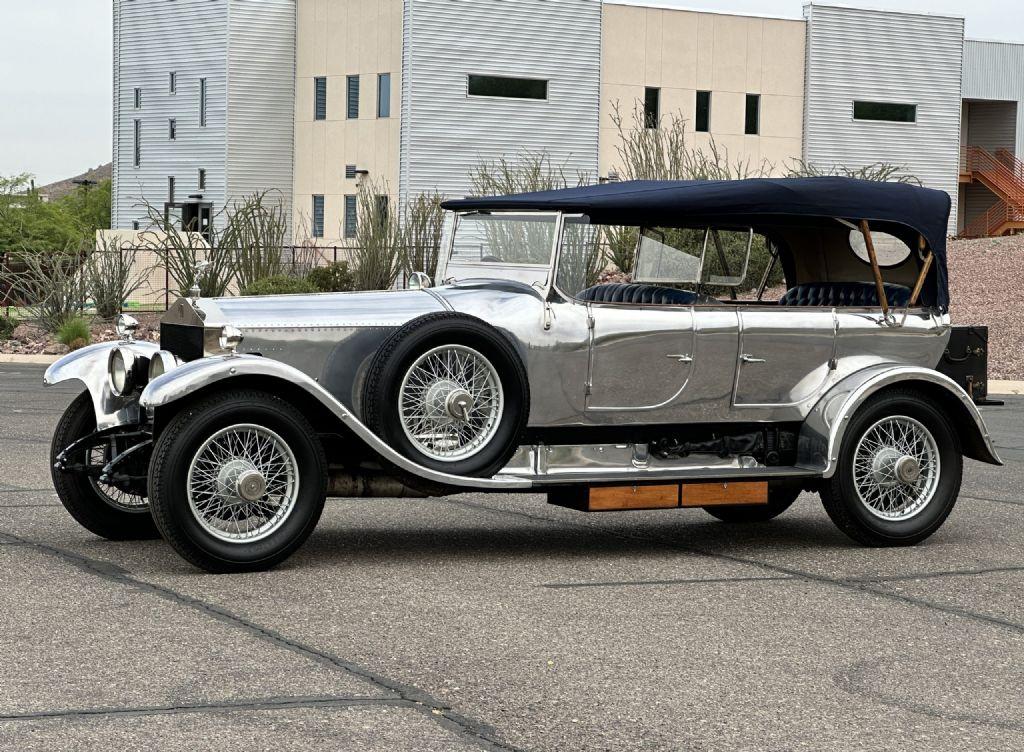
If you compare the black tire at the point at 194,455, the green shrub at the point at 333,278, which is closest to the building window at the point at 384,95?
the green shrub at the point at 333,278

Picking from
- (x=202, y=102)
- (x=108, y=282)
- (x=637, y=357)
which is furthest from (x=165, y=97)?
(x=637, y=357)

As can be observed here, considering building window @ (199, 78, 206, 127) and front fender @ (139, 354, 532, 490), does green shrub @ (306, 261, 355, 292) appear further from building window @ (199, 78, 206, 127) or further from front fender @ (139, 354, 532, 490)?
front fender @ (139, 354, 532, 490)

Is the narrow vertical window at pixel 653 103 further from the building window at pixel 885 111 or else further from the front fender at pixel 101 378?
the front fender at pixel 101 378

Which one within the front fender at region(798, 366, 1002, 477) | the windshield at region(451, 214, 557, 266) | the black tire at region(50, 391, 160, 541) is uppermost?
the windshield at region(451, 214, 557, 266)

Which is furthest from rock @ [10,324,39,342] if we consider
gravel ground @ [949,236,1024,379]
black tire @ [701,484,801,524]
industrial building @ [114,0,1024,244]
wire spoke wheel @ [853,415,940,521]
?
wire spoke wheel @ [853,415,940,521]

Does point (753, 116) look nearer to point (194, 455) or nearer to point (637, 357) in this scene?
point (637, 357)

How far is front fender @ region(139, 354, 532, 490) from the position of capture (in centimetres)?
724

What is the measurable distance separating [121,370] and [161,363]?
230 millimetres

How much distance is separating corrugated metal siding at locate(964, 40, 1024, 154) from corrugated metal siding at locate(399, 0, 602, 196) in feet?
63.2

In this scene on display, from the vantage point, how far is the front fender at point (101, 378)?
26.7 feet

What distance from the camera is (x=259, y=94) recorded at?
166ft

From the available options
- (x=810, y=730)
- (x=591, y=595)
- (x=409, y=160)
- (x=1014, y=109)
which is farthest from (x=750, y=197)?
(x=1014, y=109)

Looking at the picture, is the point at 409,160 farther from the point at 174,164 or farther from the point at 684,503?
the point at 684,503

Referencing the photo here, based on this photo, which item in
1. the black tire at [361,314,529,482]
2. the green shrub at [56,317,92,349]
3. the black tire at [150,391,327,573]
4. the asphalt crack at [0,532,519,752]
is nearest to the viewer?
the asphalt crack at [0,532,519,752]
